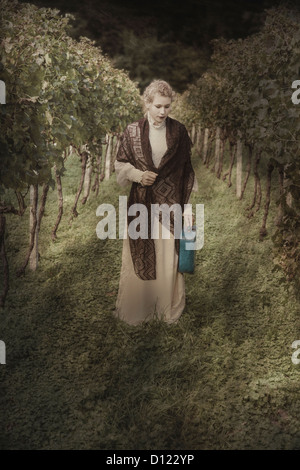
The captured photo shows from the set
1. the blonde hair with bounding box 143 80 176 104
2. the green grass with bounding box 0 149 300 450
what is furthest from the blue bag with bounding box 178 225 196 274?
the blonde hair with bounding box 143 80 176 104

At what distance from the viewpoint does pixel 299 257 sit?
215 inches

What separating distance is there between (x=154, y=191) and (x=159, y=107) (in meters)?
0.84

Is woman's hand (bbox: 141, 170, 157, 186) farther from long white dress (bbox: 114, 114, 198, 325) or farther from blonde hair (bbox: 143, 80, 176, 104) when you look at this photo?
blonde hair (bbox: 143, 80, 176, 104)

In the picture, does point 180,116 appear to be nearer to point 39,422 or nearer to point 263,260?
point 263,260

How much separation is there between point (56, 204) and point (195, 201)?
9.77 feet

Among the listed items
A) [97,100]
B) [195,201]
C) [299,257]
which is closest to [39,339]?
[299,257]

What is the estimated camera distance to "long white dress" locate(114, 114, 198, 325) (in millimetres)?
5398

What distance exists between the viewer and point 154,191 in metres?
5.25

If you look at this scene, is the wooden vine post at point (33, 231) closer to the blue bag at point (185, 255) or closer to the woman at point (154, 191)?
the woman at point (154, 191)

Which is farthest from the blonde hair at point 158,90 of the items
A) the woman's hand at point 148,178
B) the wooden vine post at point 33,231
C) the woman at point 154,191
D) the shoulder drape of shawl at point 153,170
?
the wooden vine post at point 33,231

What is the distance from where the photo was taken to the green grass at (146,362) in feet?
13.0

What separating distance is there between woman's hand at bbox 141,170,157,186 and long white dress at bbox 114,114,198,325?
0.97ft

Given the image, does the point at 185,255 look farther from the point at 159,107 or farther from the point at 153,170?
the point at 159,107

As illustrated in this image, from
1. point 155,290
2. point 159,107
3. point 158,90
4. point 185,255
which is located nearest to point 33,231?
point 155,290
